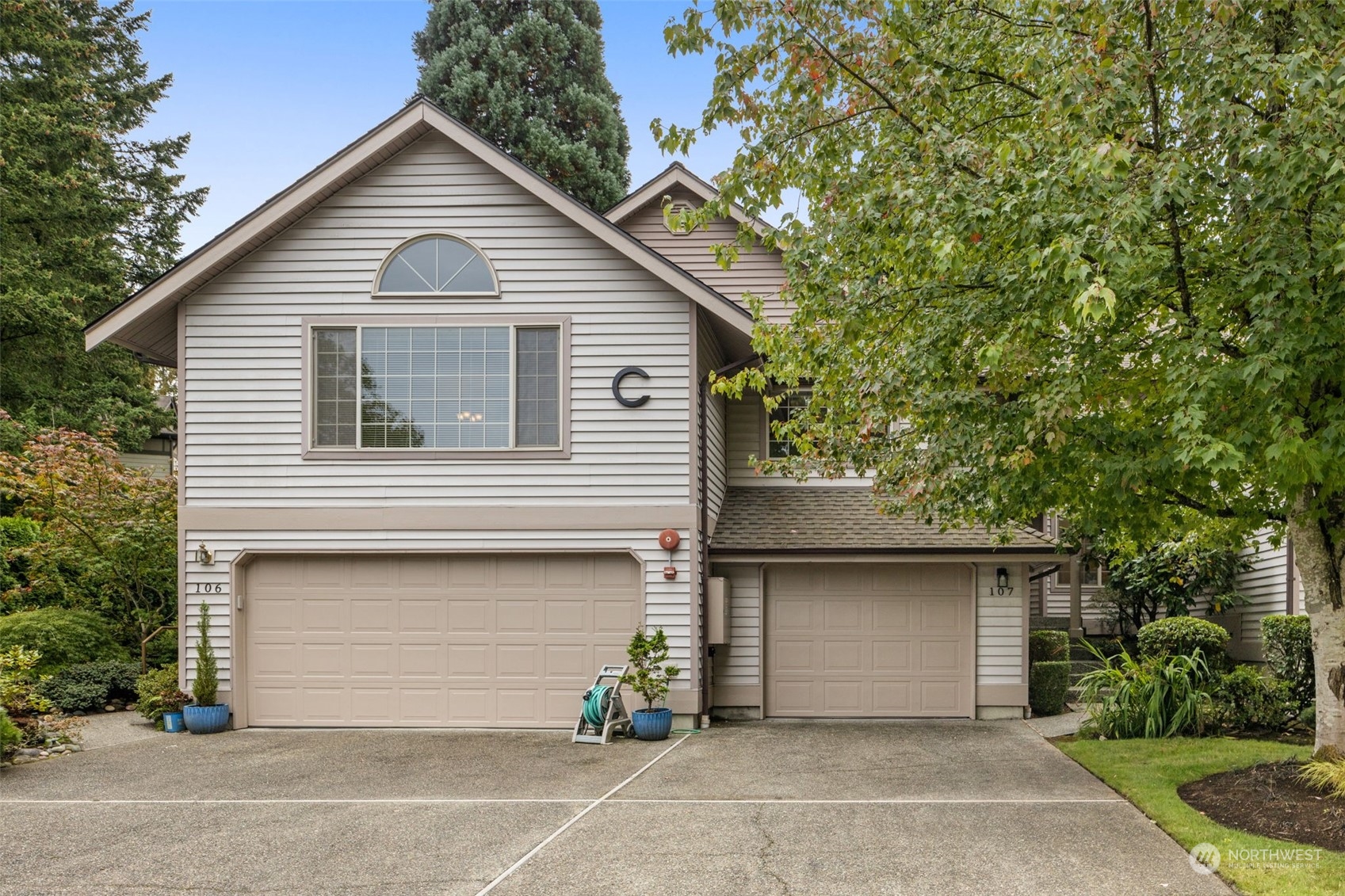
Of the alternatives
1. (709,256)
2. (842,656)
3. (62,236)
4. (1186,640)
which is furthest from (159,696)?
(62,236)

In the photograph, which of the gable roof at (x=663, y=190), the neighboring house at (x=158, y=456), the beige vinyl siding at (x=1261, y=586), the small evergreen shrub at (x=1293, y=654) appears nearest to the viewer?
the small evergreen shrub at (x=1293, y=654)

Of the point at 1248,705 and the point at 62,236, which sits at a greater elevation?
the point at 62,236

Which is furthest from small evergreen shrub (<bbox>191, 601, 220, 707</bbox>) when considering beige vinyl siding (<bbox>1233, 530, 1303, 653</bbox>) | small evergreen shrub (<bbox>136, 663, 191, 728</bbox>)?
beige vinyl siding (<bbox>1233, 530, 1303, 653</bbox>)

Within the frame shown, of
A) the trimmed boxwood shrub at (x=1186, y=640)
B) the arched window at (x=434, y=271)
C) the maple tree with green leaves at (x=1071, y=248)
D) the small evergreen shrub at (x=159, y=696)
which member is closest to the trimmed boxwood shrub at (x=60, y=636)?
the small evergreen shrub at (x=159, y=696)

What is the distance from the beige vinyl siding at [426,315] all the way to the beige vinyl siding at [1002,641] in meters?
4.51

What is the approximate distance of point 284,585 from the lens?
12328 mm

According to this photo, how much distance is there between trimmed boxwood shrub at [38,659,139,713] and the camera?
1301 centimetres

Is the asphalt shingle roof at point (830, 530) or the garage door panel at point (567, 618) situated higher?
the asphalt shingle roof at point (830, 530)

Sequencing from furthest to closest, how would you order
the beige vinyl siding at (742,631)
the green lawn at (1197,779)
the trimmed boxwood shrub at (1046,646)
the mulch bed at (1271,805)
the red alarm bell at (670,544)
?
1. the trimmed boxwood shrub at (1046,646)
2. the beige vinyl siding at (742,631)
3. the red alarm bell at (670,544)
4. the mulch bed at (1271,805)
5. the green lawn at (1197,779)

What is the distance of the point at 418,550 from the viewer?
12102 millimetres

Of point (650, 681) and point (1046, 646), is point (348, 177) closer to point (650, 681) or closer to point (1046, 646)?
point (650, 681)

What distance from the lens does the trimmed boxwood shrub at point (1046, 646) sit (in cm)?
1455

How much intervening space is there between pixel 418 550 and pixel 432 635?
107cm

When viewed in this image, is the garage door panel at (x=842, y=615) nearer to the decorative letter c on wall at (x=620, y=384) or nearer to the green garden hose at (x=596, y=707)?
the green garden hose at (x=596, y=707)
